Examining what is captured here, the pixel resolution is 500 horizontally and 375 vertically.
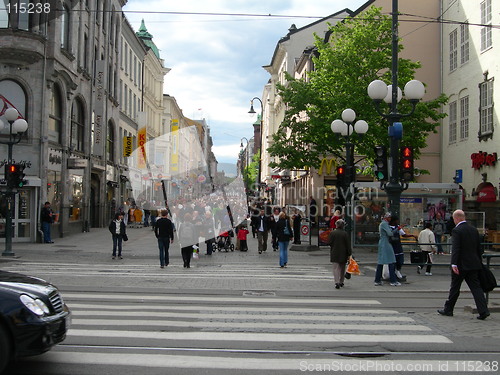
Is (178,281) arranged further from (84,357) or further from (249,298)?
(84,357)

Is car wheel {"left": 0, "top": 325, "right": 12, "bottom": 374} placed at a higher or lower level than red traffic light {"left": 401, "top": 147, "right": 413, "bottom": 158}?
lower

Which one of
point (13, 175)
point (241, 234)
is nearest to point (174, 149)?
point (241, 234)

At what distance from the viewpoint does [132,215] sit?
41656mm

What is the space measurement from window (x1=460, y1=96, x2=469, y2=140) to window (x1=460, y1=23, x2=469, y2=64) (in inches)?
86.1

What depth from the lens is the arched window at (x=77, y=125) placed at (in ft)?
100

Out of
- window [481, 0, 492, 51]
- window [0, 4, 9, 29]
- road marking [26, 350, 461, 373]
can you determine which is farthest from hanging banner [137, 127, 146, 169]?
road marking [26, 350, 461, 373]

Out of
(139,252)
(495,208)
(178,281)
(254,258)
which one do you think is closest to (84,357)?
(178,281)

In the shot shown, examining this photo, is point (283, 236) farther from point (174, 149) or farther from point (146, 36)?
point (146, 36)

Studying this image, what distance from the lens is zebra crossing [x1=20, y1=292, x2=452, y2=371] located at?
6602 millimetres

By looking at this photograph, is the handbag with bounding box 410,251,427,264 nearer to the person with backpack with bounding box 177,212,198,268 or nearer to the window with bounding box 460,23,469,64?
the person with backpack with bounding box 177,212,198,268

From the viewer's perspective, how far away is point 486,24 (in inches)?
1085

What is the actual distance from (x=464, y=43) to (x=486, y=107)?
5201 mm

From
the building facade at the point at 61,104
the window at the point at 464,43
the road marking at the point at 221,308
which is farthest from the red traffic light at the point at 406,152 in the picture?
the window at the point at 464,43

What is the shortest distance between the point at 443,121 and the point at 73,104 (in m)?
21.8
